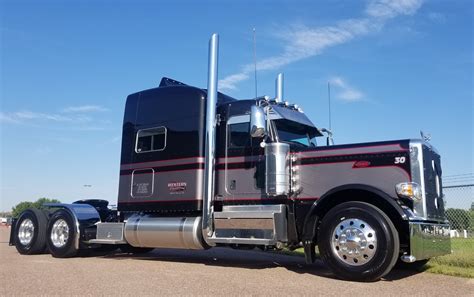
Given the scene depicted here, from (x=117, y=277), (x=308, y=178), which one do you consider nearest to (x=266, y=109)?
(x=308, y=178)

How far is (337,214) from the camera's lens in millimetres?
7453

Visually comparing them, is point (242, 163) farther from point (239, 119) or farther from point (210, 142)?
point (239, 119)

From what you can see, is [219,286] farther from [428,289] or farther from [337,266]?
[428,289]

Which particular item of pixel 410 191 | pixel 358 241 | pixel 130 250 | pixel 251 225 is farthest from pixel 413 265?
pixel 130 250

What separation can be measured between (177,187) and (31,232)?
4602 millimetres

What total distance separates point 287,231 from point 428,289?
2.50m

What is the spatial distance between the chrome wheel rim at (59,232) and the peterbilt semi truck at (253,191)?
0.03 m

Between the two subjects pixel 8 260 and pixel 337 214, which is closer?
pixel 337 214

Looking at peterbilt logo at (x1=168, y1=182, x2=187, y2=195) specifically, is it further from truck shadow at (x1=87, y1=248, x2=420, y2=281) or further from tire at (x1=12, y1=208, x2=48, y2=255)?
tire at (x1=12, y1=208, x2=48, y2=255)

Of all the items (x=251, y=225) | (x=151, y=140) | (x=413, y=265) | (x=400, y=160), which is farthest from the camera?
(x=151, y=140)

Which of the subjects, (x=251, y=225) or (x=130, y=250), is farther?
(x=130, y=250)

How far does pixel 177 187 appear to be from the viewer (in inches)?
380

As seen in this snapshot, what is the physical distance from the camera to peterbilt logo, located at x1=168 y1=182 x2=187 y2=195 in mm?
9547

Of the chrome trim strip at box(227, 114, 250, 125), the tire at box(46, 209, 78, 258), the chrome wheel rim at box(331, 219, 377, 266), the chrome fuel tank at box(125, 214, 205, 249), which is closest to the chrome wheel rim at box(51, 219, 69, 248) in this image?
the tire at box(46, 209, 78, 258)
